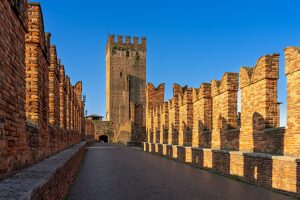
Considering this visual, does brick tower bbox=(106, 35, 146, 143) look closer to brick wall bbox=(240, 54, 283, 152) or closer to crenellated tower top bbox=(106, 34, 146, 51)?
crenellated tower top bbox=(106, 34, 146, 51)

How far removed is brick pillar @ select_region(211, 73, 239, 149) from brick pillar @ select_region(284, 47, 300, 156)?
4068mm

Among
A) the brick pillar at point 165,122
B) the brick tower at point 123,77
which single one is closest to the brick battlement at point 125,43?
the brick tower at point 123,77

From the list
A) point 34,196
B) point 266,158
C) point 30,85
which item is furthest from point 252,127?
point 34,196

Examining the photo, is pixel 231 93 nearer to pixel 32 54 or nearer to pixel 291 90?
pixel 291 90

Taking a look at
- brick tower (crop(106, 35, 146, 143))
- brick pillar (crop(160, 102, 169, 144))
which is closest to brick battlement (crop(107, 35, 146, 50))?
brick tower (crop(106, 35, 146, 143))

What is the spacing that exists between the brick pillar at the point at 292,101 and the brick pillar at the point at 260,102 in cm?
120

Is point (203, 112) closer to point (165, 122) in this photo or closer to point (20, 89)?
point (165, 122)

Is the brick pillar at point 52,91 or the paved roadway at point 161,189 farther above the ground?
the brick pillar at point 52,91

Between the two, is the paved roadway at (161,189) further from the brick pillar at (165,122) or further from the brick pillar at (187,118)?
the brick pillar at (165,122)

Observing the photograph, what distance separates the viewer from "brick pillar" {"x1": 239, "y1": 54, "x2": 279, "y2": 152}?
10609 millimetres

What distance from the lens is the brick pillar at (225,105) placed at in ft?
44.2

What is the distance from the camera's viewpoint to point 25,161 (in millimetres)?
6227

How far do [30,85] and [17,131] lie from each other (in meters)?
2.58

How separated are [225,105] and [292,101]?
4711 mm
